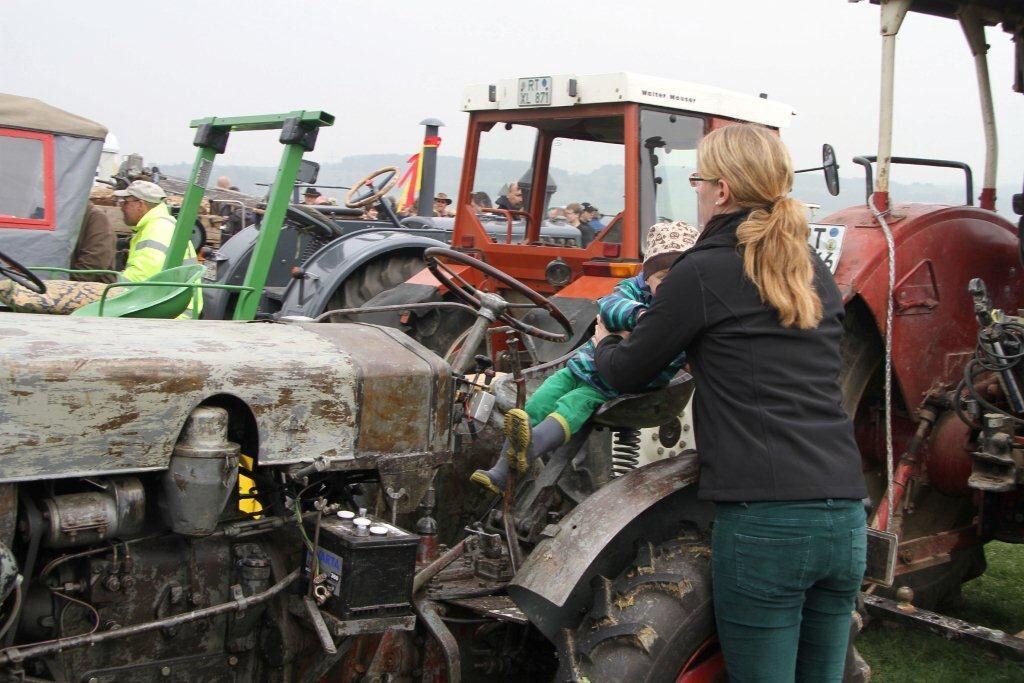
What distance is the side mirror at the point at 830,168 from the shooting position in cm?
438

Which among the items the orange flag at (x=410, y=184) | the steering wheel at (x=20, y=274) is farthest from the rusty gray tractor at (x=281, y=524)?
the orange flag at (x=410, y=184)

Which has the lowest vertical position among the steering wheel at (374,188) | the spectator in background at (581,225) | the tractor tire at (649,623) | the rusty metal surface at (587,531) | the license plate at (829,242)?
the tractor tire at (649,623)

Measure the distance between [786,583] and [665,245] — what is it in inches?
37.5

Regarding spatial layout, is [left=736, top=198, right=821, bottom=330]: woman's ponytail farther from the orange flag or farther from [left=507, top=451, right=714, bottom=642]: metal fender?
the orange flag

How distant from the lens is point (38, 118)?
737 cm

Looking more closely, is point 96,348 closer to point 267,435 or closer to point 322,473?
point 267,435

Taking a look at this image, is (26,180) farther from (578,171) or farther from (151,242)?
(578,171)

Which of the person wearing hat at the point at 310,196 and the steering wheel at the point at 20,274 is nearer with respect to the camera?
the steering wheel at the point at 20,274

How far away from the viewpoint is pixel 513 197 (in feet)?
20.1

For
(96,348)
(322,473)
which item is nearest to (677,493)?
(322,473)

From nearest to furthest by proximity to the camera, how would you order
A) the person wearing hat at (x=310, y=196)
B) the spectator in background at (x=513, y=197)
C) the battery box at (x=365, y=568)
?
the battery box at (x=365, y=568) < the spectator in background at (x=513, y=197) < the person wearing hat at (x=310, y=196)

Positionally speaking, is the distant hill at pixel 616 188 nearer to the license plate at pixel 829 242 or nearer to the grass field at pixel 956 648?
the license plate at pixel 829 242

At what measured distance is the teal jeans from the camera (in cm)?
229

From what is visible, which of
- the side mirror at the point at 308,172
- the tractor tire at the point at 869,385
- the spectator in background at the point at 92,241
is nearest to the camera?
the tractor tire at the point at 869,385
